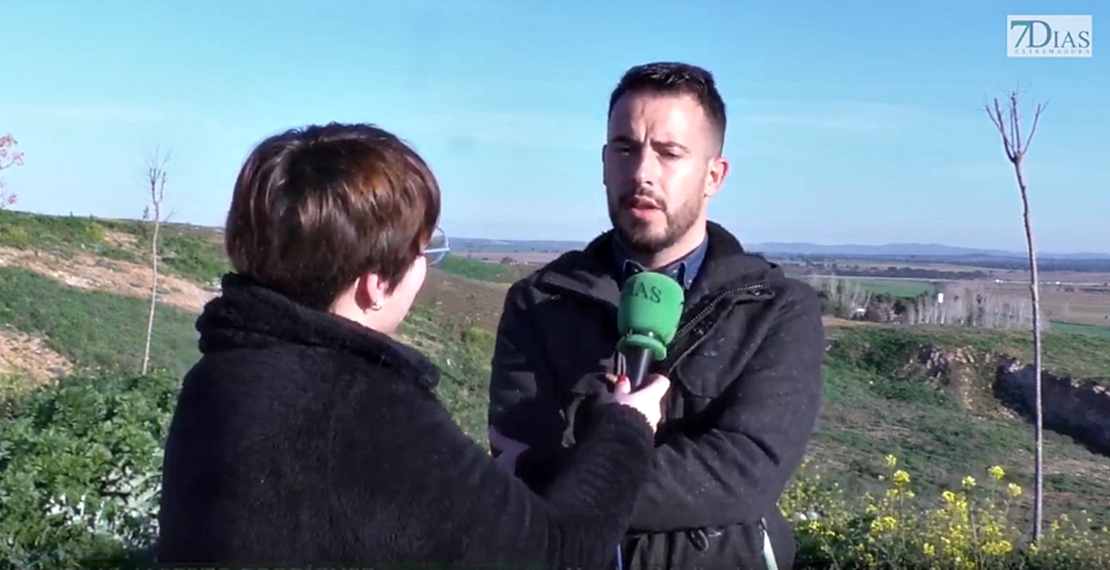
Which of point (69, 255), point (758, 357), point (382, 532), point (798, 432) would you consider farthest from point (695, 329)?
point (69, 255)

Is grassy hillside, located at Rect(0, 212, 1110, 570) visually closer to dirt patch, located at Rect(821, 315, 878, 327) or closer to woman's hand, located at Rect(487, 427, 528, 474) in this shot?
woman's hand, located at Rect(487, 427, 528, 474)

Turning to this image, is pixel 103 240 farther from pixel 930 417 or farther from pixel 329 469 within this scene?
pixel 329 469

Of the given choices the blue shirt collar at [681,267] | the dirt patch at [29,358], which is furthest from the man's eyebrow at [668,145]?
the dirt patch at [29,358]

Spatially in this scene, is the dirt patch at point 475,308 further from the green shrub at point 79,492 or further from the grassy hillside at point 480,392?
the green shrub at point 79,492

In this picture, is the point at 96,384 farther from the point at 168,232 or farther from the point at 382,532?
the point at 168,232

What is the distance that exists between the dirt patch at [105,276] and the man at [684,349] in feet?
76.4

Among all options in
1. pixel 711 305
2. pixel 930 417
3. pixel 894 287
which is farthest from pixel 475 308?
pixel 711 305

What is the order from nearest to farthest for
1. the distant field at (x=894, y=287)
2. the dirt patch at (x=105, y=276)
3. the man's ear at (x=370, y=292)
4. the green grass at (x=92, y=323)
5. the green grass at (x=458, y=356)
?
the man's ear at (x=370, y=292)
the green grass at (x=458, y=356)
the green grass at (x=92, y=323)
the dirt patch at (x=105, y=276)
the distant field at (x=894, y=287)

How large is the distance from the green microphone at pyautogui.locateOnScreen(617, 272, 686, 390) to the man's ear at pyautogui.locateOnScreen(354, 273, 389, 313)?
540 mm

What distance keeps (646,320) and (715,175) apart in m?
0.57

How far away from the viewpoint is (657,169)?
97.4 inches

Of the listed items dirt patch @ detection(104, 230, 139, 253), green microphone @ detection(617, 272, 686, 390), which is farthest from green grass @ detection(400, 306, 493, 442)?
dirt patch @ detection(104, 230, 139, 253)

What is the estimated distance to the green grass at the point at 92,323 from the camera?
17641 mm

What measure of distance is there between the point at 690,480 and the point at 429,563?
2.21 ft
